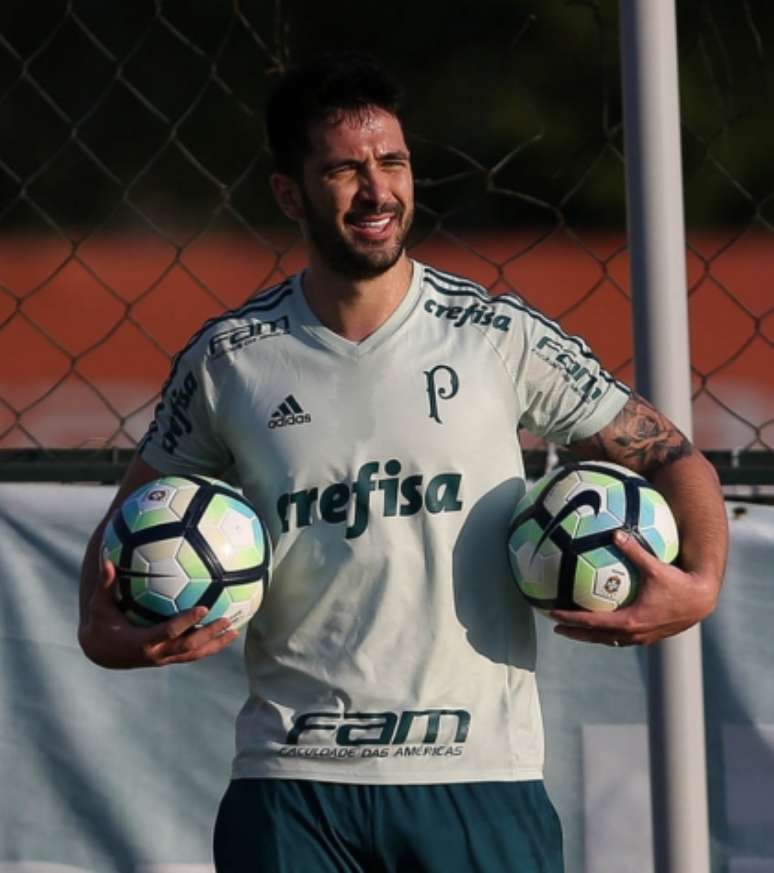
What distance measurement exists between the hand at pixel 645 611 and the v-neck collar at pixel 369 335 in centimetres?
49

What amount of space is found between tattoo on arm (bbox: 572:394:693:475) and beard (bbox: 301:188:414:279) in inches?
17.1

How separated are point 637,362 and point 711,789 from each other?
1026 mm

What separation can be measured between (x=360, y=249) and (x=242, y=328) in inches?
9.9

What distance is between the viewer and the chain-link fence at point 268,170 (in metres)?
7.38

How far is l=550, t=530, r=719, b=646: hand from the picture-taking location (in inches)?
115

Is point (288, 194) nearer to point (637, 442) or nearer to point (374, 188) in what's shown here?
point (374, 188)

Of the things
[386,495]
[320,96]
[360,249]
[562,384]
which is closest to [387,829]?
[386,495]

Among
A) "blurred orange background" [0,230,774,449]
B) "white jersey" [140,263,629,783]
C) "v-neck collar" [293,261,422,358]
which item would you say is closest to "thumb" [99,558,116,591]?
"white jersey" [140,263,629,783]

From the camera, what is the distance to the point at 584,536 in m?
2.98

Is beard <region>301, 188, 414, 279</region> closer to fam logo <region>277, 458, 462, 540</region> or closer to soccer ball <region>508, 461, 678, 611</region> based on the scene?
fam logo <region>277, 458, 462, 540</region>

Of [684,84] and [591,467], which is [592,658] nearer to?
[591,467]

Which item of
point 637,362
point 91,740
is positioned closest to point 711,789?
point 637,362

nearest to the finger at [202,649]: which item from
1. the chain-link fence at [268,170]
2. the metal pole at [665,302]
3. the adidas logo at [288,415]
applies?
the adidas logo at [288,415]

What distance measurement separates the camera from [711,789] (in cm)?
402
